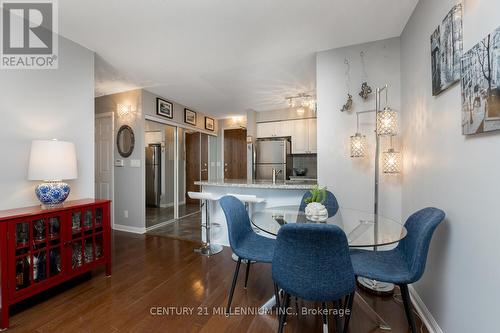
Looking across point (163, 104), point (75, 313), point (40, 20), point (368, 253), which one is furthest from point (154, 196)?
point (368, 253)

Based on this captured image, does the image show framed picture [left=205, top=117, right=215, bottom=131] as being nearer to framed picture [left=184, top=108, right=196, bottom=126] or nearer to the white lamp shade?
framed picture [left=184, top=108, right=196, bottom=126]

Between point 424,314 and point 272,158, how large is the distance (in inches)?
146

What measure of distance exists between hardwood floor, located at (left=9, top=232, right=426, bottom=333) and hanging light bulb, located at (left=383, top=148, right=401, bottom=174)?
1.18m

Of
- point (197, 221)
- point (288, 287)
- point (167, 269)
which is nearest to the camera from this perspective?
point (288, 287)

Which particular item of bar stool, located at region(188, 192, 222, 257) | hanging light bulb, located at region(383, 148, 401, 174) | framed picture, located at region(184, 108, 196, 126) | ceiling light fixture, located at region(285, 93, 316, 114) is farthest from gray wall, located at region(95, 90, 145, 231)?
hanging light bulb, located at region(383, 148, 401, 174)

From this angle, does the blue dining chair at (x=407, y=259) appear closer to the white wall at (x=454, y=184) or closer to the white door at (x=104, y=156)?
the white wall at (x=454, y=184)

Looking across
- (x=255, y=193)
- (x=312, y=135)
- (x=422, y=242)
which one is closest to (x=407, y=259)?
(x=422, y=242)

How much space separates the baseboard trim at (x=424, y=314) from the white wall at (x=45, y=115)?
3.39 metres

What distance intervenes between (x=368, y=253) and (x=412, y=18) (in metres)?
2.09

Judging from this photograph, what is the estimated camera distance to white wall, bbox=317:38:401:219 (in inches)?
91.2

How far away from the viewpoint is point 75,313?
5.68ft

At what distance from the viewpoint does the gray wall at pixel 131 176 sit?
3715 millimetres

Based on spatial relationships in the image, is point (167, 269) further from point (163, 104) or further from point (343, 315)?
point (163, 104)

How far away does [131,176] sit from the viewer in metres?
3.80
